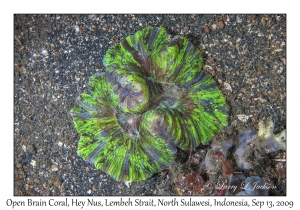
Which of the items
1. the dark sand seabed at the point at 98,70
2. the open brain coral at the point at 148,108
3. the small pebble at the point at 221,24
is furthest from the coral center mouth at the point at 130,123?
the small pebble at the point at 221,24

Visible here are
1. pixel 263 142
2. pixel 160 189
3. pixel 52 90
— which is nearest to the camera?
pixel 263 142

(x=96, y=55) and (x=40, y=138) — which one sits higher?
(x=96, y=55)

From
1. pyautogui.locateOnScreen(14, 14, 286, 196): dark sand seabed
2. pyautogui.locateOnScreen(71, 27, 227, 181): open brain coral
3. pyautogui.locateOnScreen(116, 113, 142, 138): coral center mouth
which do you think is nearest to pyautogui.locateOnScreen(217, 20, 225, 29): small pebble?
pyautogui.locateOnScreen(14, 14, 286, 196): dark sand seabed

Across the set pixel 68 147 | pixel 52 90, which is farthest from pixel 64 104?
pixel 68 147

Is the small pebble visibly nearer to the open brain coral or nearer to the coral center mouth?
the open brain coral

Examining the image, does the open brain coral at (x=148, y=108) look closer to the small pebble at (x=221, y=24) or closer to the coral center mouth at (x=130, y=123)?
the coral center mouth at (x=130, y=123)

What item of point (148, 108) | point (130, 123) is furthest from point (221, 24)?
point (130, 123)

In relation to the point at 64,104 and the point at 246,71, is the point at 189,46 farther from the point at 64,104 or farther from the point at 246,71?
the point at 64,104
